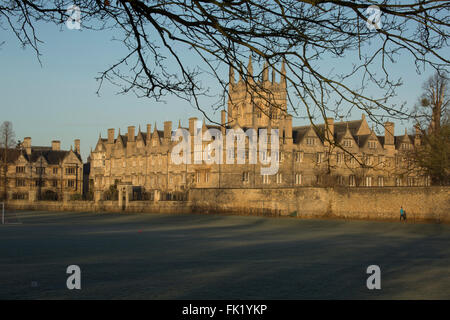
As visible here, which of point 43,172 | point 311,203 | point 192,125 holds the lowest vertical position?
point 311,203

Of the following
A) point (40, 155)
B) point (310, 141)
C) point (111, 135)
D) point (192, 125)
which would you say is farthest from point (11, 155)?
point (310, 141)

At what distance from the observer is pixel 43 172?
277 feet

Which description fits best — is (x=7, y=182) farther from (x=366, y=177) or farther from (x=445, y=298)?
(x=445, y=298)

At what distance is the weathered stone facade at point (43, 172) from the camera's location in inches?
3246

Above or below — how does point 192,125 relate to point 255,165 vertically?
above

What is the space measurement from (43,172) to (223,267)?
7358 centimetres

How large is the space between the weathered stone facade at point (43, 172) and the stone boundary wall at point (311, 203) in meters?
21.4

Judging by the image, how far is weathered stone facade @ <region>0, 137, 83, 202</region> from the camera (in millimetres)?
82438

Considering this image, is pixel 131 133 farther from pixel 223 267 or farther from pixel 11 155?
pixel 223 267

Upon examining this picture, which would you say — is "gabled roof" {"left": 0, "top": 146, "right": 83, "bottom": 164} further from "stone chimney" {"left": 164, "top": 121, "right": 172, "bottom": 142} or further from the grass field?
the grass field

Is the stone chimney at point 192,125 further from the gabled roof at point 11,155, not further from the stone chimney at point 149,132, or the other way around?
the gabled roof at point 11,155

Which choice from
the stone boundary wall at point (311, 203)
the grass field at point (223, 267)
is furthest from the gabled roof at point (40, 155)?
the grass field at point (223, 267)
